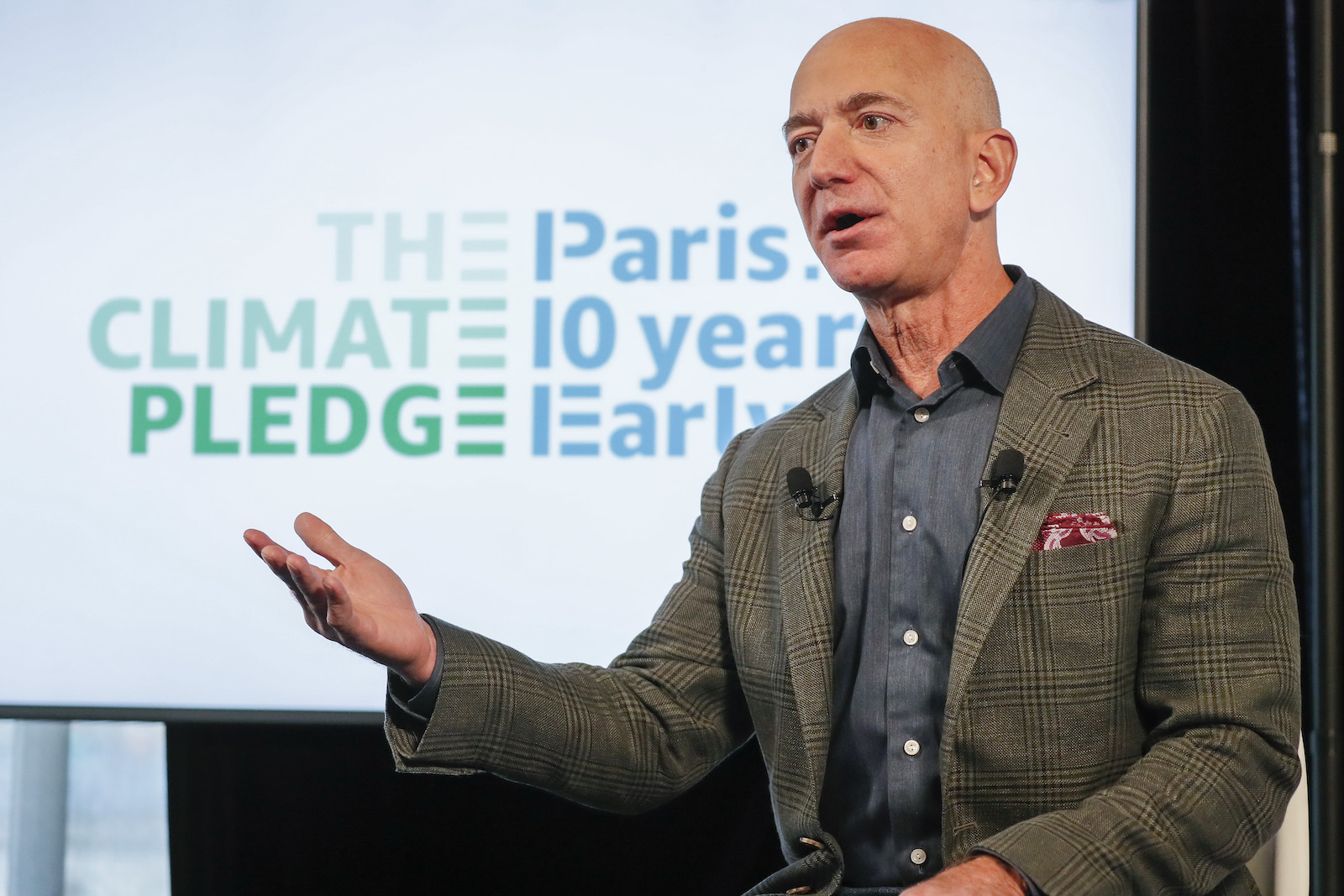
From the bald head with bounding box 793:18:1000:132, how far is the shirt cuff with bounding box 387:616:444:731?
2.75ft

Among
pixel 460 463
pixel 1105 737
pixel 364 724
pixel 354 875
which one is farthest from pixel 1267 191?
pixel 354 875

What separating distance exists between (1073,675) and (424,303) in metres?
1.54

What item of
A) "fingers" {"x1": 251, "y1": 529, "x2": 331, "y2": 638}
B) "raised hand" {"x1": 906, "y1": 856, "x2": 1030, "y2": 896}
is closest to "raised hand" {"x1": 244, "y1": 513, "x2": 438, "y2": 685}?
"fingers" {"x1": 251, "y1": 529, "x2": 331, "y2": 638}

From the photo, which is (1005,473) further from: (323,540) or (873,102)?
(323,540)

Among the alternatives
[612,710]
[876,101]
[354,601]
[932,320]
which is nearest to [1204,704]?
[932,320]

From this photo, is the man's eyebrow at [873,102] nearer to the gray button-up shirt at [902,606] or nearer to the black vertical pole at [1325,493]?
the gray button-up shirt at [902,606]

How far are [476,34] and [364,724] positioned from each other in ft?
4.51

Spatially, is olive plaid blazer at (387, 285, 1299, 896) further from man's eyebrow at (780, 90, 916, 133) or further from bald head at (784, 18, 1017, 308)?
man's eyebrow at (780, 90, 916, 133)

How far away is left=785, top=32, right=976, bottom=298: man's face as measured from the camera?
1557 millimetres

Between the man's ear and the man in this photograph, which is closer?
the man

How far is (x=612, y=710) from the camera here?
161cm

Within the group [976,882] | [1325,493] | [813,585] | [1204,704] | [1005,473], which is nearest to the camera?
[976,882]

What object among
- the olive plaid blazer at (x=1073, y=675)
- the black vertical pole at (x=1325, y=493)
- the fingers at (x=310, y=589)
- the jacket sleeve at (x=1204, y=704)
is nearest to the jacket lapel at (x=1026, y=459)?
the olive plaid blazer at (x=1073, y=675)

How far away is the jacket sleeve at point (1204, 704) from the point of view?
1.23 metres
